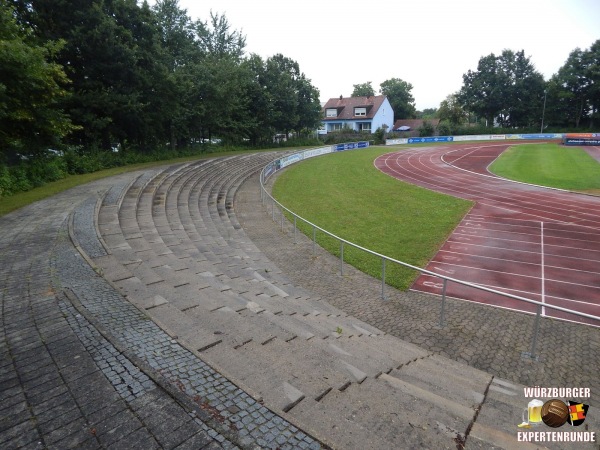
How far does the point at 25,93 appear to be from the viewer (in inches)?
655

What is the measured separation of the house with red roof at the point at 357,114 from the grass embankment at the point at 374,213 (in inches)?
1797

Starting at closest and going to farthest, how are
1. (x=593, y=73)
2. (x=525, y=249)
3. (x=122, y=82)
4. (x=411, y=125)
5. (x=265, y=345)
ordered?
(x=265, y=345), (x=525, y=249), (x=122, y=82), (x=593, y=73), (x=411, y=125)

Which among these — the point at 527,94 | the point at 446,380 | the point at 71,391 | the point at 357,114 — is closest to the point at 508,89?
the point at 527,94

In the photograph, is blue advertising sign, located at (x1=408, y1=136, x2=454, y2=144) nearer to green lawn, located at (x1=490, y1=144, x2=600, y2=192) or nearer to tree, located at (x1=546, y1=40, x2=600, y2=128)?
green lawn, located at (x1=490, y1=144, x2=600, y2=192)

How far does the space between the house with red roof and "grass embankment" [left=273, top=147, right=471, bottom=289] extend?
150 ft

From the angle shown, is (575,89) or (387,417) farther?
(575,89)

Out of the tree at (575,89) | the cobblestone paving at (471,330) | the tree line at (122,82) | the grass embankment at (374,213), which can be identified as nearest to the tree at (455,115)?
the tree at (575,89)

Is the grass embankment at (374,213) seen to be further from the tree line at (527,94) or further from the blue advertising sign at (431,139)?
the tree line at (527,94)

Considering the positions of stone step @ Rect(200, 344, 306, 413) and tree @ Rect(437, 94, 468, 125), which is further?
tree @ Rect(437, 94, 468, 125)

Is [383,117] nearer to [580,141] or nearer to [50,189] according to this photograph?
[580,141]

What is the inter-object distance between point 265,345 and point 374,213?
50.0 feet

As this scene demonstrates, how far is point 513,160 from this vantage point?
129ft

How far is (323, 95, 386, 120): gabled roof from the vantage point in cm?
7556

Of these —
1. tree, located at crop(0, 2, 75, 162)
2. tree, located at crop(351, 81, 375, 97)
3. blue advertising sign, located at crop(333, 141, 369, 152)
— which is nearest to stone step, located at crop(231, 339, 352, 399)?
tree, located at crop(0, 2, 75, 162)
